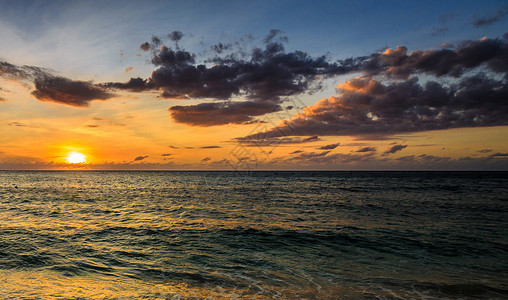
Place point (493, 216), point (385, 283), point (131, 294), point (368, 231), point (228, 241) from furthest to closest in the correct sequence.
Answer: point (493, 216) → point (368, 231) → point (228, 241) → point (385, 283) → point (131, 294)

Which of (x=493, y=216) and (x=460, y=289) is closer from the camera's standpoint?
(x=460, y=289)

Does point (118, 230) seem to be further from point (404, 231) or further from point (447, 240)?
point (447, 240)

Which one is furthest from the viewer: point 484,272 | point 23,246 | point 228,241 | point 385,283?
point 228,241

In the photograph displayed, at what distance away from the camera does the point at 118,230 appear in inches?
792

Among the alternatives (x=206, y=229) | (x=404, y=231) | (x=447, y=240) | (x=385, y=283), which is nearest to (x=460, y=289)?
(x=385, y=283)

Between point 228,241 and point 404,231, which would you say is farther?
point 404,231

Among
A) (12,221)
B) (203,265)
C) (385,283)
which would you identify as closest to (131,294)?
(203,265)

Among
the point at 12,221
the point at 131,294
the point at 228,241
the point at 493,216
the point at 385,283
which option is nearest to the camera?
the point at 131,294

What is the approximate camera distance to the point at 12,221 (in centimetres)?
2283

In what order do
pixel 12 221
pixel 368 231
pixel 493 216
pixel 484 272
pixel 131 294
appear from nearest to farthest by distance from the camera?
pixel 131 294
pixel 484 272
pixel 368 231
pixel 12 221
pixel 493 216

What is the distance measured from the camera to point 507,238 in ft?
57.0

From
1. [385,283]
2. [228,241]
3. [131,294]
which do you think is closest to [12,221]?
[228,241]

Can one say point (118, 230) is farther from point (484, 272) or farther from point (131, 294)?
point (484, 272)

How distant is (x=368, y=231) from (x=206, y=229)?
12.0 m
